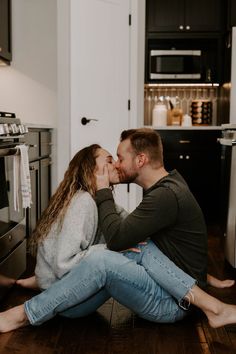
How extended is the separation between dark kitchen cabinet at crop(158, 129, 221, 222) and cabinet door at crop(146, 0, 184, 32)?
1052mm

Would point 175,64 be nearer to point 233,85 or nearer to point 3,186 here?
point 233,85

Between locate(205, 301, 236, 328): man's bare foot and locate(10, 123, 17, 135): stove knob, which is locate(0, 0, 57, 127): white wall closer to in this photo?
locate(10, 123, 17, 135): stove knob

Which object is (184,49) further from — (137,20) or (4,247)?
(4,247)

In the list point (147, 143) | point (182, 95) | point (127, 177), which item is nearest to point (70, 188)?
point (127, 177)

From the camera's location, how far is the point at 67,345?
2113 mm

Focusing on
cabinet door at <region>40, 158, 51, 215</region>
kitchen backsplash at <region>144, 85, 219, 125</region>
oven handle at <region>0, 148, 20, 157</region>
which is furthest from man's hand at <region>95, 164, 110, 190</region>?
kitchen backsplash at <region>144, 85, 219, 125</region>

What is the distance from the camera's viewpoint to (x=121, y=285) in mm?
2166

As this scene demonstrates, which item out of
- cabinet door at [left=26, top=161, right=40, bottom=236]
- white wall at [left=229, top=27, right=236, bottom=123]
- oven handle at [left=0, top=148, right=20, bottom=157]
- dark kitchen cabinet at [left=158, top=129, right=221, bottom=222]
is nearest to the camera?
oven handle at [left=0, top=148, right=20, bottom=157]

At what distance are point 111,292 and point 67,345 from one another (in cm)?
26

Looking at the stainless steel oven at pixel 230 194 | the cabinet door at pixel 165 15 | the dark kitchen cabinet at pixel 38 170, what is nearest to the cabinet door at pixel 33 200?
the dark kitchen cabinet at pixel 38 170

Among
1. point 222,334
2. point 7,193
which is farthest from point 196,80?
point 222,334

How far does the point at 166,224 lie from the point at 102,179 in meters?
0.36

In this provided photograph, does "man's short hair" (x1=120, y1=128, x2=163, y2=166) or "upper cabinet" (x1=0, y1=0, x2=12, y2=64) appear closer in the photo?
"man's short hair" (x1=120, y1=128, x2=163, y2=166)

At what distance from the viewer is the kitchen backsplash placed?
20.1 feet
